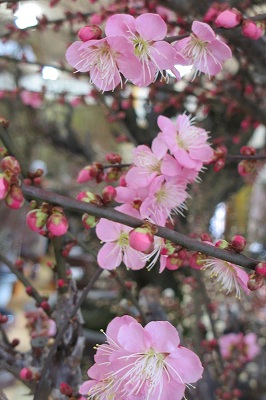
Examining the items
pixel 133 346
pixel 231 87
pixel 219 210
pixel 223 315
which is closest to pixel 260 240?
pixel 219 210

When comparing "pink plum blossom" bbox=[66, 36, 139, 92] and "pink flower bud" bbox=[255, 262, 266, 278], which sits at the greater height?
"pink plum blossom" bbox=[66, 36, 139, 92]

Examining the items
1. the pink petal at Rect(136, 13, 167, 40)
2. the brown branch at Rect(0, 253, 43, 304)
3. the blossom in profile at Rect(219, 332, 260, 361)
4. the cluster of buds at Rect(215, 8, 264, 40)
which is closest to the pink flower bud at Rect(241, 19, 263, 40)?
the cluster of buds at Rect(215, 8, 264, 40)

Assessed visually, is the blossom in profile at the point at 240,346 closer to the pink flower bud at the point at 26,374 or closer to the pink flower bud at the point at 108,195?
the pink flower bud at the point at 26,374

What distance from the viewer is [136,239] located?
0.33 meters

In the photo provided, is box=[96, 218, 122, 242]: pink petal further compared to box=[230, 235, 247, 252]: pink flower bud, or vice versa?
box=[96, 218, 122, 242]: pink petal

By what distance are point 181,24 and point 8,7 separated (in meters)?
0.23

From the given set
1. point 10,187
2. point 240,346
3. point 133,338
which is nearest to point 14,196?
point 10,187

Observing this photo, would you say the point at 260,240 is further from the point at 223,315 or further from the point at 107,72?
the point at 107,72

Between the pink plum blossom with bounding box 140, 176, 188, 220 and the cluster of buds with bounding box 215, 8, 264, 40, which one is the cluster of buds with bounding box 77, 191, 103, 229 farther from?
the cluster of buds with bounding box 215, 8, 264, 40

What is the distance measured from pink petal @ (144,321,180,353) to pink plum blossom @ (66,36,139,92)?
0.20 metres

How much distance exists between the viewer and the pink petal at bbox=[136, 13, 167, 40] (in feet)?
1.37

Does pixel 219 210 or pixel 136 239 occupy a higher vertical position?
pixel 136 239

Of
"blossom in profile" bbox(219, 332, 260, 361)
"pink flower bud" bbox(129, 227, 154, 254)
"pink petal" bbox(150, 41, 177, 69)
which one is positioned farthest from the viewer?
"blossom in profile" bbox(219, 332, 260, 361)

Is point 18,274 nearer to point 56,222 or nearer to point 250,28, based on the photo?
point 56,222
